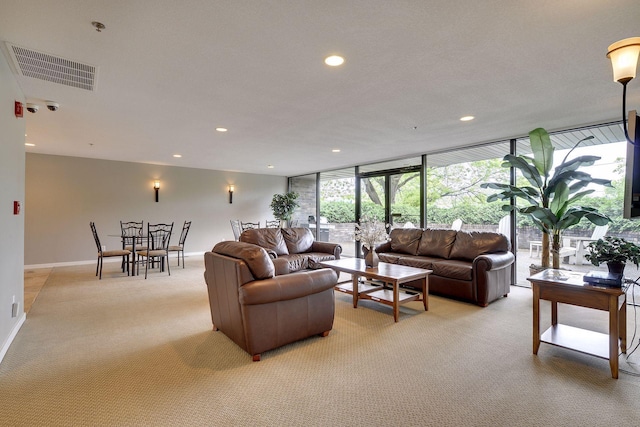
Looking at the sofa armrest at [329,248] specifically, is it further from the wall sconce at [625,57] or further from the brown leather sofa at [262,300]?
the wall sconce at [625,57]

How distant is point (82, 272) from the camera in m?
6.24

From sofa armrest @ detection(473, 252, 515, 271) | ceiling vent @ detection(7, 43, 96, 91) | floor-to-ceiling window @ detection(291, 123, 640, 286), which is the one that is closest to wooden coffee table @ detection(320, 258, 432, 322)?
sofa armrest @ detection(473, 252, 515, 271)

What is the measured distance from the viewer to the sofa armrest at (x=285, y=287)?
2.50m

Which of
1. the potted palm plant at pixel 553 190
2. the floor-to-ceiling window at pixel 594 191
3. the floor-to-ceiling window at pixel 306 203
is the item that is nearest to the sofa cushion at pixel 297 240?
the potted palm plant at pixel 553 190

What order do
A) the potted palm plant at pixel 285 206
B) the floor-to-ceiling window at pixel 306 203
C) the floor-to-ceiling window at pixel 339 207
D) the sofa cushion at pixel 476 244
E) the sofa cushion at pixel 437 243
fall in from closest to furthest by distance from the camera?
the sofa cushion at pixel 476 244, the sofa cushion at pixel 437 243, the floor-to-ceiling window at pixel 339 207, the potted palm plant at pixel 285 206, the floor-to-ceiling window at pixel 306 203

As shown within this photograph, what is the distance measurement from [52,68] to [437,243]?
210 inches

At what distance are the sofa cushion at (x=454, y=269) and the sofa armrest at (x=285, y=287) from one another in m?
2.10

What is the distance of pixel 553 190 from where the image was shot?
4188 millimetres

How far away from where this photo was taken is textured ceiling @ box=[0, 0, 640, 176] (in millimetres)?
2014

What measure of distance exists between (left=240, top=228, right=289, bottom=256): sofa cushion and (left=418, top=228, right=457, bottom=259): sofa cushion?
240 centimetres

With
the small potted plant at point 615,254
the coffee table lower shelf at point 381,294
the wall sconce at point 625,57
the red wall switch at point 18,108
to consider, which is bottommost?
the coffee table lower shelf at point 381,294

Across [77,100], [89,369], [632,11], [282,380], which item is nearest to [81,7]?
[77,100]

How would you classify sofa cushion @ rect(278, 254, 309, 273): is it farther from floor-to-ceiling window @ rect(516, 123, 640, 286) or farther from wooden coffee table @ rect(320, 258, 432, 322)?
floor-to-ceiling window @ rect(516, 123, 640, 286)

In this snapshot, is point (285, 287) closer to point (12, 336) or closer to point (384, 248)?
point (12, 336)
